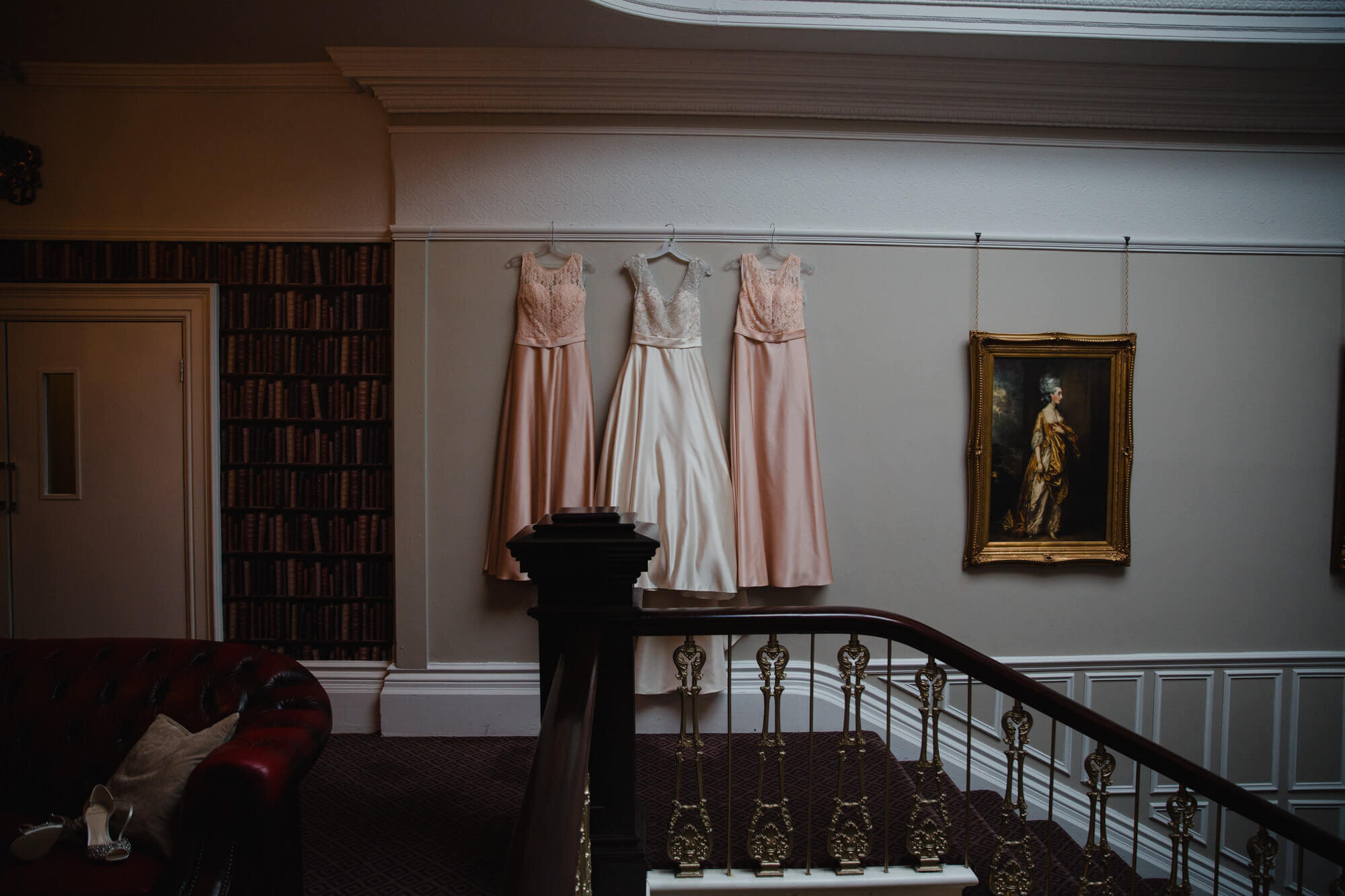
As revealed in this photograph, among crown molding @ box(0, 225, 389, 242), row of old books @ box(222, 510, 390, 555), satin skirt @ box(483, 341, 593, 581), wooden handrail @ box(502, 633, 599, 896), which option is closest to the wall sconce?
crown molding @ box(0, 225, 389, 242)

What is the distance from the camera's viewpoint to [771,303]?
127 inches

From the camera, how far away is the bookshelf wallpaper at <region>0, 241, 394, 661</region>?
3.29 meters

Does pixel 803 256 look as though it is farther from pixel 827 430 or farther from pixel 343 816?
pixel 343 816

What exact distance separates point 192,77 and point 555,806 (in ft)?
12.6

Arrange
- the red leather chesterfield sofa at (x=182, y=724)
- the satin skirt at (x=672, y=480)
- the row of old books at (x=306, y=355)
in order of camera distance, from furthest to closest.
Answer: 1. the row of old books at (x=306, y=355)
2. the satin skirt at (x=672, y=480)
3. the red leather chesterfield sofa at (x=182, y=724)

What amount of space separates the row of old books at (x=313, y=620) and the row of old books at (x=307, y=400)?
88 centimetres

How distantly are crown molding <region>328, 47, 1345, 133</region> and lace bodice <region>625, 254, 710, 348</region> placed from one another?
783mm

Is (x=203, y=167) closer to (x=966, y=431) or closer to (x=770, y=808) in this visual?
(x=770, y=808)

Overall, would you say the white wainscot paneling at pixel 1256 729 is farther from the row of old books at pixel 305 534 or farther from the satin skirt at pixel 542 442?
the row of old books at pixel 305 534

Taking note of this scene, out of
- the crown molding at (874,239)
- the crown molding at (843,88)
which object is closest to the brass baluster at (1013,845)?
the crown molding at (874,239)

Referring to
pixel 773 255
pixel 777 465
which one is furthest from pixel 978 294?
pixel 777 465

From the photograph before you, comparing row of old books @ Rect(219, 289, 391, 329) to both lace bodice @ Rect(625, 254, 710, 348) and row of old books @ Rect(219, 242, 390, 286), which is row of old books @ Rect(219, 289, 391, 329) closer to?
row of old books @ Rect(219, 242, 390, 286)

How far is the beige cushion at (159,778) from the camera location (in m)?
1.79

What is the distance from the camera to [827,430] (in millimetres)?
3361
